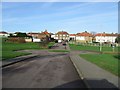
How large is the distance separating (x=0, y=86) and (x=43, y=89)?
195cm

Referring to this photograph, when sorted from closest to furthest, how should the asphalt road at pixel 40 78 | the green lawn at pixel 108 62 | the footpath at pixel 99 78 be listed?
the footpath at pixel 99 78
the asphalt road at pixel 40 78
the green lawn at pixel 108 62

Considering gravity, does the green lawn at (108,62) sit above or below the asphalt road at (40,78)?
below

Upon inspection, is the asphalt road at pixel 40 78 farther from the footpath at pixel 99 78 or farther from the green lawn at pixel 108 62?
the green lawn at pixel 108 62

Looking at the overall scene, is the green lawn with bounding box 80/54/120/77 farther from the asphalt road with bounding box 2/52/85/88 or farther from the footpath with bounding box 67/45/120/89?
the asphalt road with bounding box 2/52/85/88

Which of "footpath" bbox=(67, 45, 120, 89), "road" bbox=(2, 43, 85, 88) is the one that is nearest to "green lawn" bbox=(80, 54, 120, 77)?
"footpath" bbox=(67, 45, 120, 89)

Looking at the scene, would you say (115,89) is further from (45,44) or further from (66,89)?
(45,44)

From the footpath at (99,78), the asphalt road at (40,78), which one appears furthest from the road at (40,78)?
the footpath at (99,78)

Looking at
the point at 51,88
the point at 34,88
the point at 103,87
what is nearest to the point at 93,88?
the point at 103,87

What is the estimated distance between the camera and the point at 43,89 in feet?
33.4

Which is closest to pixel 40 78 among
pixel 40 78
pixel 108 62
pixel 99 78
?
pixel 40 78

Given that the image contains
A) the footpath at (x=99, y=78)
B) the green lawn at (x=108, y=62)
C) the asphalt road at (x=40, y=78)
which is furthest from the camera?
the green lawn at (x=108, y=62)

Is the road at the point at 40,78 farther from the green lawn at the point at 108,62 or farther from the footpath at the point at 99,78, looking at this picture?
the green lawn at the point at 108,62

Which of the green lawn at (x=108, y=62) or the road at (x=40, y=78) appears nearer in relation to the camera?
the road at (x=40, y=78)

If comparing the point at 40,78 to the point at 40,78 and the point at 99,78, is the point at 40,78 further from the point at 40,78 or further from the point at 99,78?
the point at 99,78
